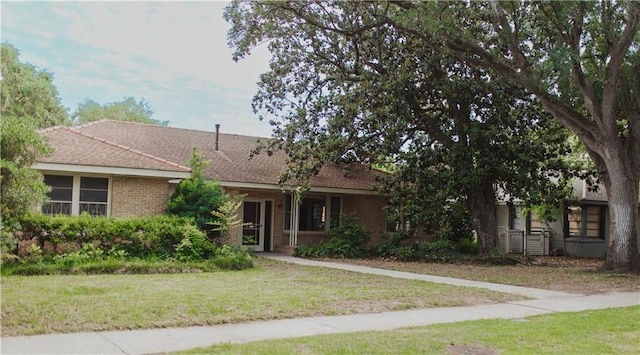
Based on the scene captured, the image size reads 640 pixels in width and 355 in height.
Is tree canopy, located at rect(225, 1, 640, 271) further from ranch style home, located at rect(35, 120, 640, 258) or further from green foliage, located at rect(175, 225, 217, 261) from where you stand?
green foliage, located at rect(175, 225, 217, 261)

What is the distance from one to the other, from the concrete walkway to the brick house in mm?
9676

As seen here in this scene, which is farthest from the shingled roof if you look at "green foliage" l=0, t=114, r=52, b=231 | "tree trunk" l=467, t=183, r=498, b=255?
"green foliage" l=0, t=114, r=52, b=231

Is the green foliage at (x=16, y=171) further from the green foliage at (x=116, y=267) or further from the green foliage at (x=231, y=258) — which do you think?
the green foliage at (x=231, y=258)

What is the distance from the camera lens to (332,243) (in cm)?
2156

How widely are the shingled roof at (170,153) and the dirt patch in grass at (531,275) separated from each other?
492cm

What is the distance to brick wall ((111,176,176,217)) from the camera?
57.1ft

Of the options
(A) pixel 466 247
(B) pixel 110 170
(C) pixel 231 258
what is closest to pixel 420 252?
(A) pixel 466 247

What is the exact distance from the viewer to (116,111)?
6100cm

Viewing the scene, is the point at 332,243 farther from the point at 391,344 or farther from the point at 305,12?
the point at 391,344

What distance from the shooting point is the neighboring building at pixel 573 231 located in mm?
26969

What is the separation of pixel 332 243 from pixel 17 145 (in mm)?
13773

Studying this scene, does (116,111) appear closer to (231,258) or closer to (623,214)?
(231,258)

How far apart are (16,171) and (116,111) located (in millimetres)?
55213

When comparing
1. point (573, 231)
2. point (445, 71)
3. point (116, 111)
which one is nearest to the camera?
point (445, 71)
